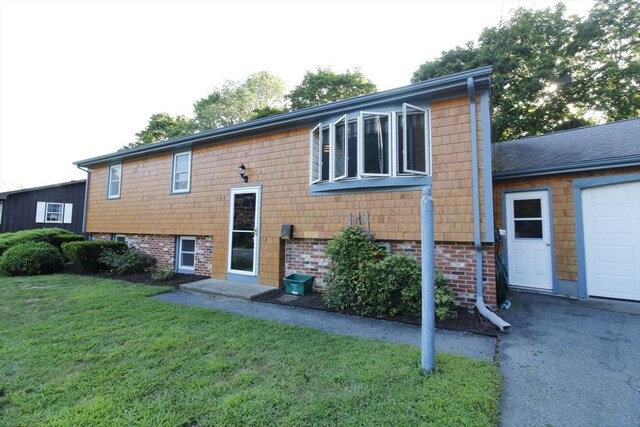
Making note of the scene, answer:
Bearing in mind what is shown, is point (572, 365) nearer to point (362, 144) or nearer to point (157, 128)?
point (362, 144)

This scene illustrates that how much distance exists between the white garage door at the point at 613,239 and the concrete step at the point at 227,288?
6178 mm

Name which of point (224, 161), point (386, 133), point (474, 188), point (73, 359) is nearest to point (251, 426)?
point (73, 359)

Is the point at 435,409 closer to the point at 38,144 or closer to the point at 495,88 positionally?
the point at 495,88

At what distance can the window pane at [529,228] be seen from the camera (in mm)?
6000

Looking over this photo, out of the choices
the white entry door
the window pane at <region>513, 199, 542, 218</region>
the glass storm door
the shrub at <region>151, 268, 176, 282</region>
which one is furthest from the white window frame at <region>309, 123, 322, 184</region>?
the shrub at <region>151, 268, 176, 282</region>

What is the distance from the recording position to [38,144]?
984 inches

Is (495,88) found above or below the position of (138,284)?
above

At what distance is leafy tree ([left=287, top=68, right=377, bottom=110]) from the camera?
71.1 ft

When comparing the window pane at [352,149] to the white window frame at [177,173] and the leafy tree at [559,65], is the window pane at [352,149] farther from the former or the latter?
the leafy tree at [559,65]

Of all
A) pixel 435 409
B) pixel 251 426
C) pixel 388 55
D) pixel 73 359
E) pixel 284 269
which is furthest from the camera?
pixel 388 55

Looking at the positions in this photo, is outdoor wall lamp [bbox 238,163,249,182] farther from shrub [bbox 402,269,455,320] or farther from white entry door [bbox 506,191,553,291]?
white entry door [bbox 506,191,553,291]

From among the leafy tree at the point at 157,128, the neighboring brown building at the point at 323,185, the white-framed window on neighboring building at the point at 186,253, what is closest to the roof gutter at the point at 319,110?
the neighboring brown building at the point at 323,185

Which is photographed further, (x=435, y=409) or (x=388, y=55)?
(x=388, y=55)

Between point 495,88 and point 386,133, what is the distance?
1127 cm
